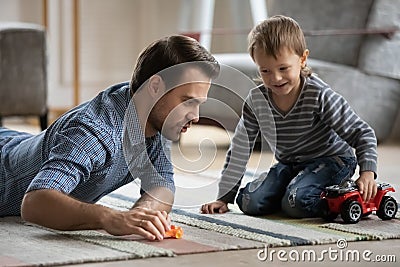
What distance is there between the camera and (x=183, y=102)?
183 centimetres

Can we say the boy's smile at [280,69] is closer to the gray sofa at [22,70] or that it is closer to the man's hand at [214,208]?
the man's hand at [214,208]

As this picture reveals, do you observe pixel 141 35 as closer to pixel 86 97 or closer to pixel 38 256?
pixel 86 97

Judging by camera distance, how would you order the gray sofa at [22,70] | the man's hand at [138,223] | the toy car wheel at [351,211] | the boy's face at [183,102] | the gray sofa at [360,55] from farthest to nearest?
1. the gray sofa at [22,70]
2. the gray sofa at [360,55]
3. the toy car wheel at [351,211]
4. the boy's face at [183,102]
5. the man's hand at [138,223]

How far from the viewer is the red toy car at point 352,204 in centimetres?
199

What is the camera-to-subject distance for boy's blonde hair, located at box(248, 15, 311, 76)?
2084mm

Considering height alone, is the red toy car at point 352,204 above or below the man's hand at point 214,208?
above

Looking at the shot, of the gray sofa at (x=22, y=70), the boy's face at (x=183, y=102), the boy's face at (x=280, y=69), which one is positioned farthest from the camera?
the gray sofa at (x=22, y=70)

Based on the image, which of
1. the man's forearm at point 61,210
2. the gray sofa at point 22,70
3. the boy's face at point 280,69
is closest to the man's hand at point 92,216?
the man's forearm at point 61,210

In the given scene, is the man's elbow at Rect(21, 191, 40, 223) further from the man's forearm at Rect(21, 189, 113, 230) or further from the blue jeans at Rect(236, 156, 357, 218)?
the blue jeans at Rect(236, 156, 357, 218)

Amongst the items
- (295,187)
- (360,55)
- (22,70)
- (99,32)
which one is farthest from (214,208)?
(99,32)

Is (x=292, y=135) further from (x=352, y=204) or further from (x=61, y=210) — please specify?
(x=61, y=210)

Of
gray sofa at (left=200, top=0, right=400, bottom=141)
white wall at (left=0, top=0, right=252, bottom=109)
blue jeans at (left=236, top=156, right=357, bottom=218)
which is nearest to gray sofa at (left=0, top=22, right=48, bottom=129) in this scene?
gray sofa at (left=200, top=0, right=400, bottom=141)

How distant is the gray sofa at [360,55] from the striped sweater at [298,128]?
4.43 feet

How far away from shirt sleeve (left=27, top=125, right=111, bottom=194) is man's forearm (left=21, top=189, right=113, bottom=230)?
19 mm
